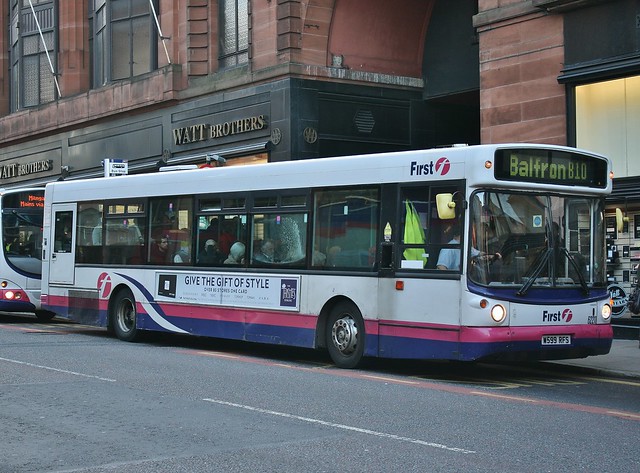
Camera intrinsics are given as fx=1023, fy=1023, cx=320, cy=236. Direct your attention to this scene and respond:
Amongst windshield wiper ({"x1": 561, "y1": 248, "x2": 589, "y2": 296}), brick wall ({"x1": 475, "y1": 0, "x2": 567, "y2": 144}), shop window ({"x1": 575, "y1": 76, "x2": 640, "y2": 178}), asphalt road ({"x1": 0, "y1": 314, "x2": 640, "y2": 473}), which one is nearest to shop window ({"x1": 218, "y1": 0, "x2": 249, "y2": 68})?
brick wall ({"x1": 475, "y1": 0, "x2": 567, "y2": 144})

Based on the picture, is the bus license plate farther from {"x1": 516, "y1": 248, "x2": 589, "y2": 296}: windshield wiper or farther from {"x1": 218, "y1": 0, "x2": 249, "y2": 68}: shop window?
{"x1": 218, "y1": 0, "x2": 249, "y2": 68}: shop window

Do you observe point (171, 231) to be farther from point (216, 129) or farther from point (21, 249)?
point (216, 129)

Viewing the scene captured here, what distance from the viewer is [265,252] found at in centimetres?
1495

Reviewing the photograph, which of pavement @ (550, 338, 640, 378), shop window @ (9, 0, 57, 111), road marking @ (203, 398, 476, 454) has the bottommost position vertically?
road marking @ (203, 398, 476, 454)

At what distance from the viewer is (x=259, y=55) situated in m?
25.9

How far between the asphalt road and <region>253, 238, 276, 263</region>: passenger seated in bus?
4.80 ft

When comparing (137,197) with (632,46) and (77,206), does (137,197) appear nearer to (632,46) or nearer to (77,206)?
(77,206)

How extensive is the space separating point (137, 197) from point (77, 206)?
192cm

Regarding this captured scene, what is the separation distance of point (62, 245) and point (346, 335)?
25.3ft

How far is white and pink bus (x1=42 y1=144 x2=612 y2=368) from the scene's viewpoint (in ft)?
39.8

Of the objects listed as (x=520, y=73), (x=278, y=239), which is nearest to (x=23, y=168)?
(x=520, y=73)

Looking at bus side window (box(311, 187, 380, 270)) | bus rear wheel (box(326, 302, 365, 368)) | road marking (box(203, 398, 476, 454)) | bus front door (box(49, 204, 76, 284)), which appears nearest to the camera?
road marking (box(203, 398, 476, 454))

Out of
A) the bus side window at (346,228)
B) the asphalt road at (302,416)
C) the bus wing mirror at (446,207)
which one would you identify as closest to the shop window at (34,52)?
the asphalt road at (302,416)

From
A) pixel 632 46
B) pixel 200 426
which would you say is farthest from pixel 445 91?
pixel 200 426
